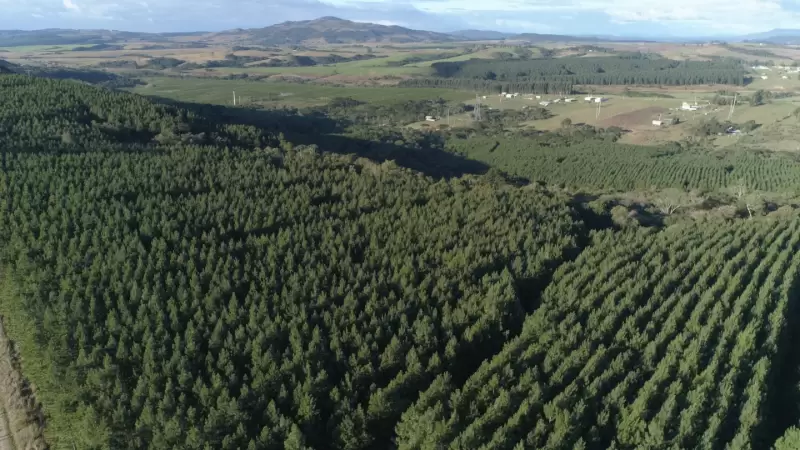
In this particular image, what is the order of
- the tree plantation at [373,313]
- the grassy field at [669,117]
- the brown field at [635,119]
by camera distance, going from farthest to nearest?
1. the brown field at [635,119]
2. the grassy field at [669,117]
3. the tree plantation at [373,313]

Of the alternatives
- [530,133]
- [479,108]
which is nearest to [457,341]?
[530,133]

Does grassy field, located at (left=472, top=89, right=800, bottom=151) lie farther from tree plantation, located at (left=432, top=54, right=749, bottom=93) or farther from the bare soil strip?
the bare soil strip

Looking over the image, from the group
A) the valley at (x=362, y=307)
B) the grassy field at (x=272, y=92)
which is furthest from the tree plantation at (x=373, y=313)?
the grassy field at (x=272, y=92)

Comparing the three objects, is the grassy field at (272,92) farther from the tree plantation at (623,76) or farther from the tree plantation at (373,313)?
the tree plantation at (373,313)

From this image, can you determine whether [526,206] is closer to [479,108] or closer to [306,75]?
[479,108]

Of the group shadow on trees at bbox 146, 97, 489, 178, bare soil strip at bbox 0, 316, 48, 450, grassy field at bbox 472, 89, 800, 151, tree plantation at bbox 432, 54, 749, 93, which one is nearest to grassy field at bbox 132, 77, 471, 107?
tree plantation at bbox 432, 54, 749, 93

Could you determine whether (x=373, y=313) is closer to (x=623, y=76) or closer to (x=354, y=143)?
(x=354, y=143)

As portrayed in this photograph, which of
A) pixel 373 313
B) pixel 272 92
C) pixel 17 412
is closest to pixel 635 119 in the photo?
pixel 272 92
